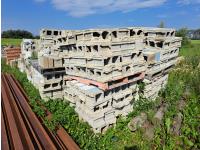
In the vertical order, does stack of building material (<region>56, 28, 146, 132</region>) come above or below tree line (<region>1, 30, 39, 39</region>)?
below

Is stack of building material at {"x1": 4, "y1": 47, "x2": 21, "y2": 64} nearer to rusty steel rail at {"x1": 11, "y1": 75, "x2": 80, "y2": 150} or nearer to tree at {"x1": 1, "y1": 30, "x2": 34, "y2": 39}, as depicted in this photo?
rusty steel rail at {"x1": 11, "y1": 75, "x2": 80, "y2": 150}

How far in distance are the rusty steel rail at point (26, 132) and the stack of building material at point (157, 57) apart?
281 centimetres

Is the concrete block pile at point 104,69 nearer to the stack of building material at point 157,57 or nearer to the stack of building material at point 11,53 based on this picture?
the stack of building material at point 157,57

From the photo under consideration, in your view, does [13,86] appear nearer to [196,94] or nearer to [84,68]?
[84,68]

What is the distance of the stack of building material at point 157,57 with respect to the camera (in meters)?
6.78

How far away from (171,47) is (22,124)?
513 cm

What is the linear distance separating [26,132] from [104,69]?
6.83 feet

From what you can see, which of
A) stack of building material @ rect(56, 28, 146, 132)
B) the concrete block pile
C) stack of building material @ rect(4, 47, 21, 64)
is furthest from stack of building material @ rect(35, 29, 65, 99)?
stack of building material @ rect(4, 47, 21, 64)

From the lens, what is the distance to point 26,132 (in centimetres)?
473

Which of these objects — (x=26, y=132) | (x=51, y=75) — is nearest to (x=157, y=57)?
(x=51, y=75)

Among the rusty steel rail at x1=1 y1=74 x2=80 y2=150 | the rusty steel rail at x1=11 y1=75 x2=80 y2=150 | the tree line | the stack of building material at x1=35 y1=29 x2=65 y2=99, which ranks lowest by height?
the rusty steel rail at x1=11 y1=75 x2=80 y2=150

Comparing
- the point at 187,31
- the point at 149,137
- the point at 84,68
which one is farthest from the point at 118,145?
the point at 187,31

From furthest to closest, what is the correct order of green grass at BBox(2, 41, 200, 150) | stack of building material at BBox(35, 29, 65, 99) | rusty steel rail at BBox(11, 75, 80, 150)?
stack of building material at BBox(35, 29, 65, 99) < green grass at BBox(2, 41, 200, 150) < rusty steel rail at BBox(11, 75, 80, 150)

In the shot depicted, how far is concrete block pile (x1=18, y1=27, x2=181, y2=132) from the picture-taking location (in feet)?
18.3
